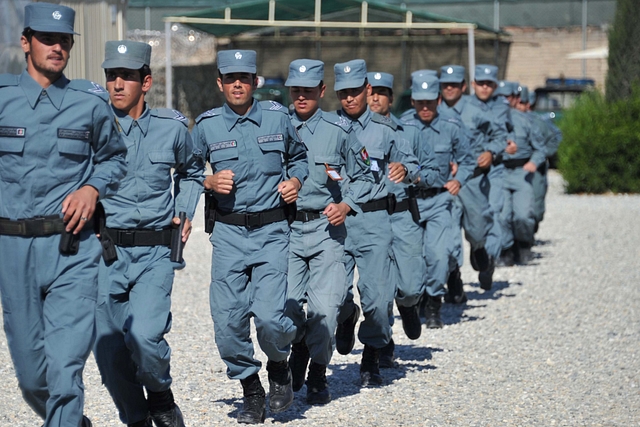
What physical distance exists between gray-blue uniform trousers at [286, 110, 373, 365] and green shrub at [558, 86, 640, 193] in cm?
1886

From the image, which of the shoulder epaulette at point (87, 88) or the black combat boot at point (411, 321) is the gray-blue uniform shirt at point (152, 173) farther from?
the black combat boot at point (411, 321)

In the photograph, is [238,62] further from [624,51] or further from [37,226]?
[624,51]

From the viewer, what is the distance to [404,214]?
934 centimetres

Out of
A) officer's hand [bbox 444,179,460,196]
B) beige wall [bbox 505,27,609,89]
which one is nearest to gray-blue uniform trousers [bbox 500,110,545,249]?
officer's hand [bbox 444,179,460,196]

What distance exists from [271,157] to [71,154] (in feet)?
5.82

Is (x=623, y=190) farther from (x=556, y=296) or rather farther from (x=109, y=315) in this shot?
(x=109, y=315)

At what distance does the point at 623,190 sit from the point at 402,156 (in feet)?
60.5

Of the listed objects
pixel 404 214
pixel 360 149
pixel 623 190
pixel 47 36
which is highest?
pixel 47 36

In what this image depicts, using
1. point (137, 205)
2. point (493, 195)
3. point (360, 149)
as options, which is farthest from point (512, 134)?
point (137, 205)

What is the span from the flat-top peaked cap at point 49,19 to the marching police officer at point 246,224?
1595 millimetres

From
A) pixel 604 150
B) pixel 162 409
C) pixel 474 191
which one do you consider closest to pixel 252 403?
pixel 162 409

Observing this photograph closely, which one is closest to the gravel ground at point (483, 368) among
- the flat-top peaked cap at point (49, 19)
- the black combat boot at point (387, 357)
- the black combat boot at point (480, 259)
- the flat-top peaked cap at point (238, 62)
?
the black combat boot at point (387, 357)

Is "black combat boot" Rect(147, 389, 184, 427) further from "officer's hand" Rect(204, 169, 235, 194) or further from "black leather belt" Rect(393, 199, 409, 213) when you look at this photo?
"black leather belt" Rect(393, 199, 409, 213)

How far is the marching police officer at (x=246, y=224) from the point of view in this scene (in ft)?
22.7
